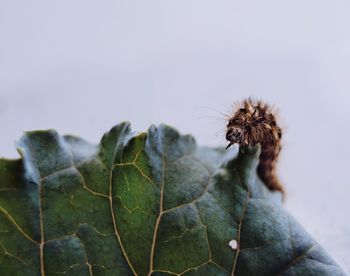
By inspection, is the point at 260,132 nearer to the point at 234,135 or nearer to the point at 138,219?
the point at 234,135

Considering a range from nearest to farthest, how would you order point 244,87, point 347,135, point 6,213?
1. point 6,213
2. point 347,135
3. point 244,87

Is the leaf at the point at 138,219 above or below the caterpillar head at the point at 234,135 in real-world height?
below

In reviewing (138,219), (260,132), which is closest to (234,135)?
(260,132)

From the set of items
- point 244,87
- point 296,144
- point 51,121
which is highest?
point 244,87

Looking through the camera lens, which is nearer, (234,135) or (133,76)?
(234,135)

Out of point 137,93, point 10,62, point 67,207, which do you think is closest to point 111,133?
point 67,207

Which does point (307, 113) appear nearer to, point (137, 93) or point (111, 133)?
point (137, 93)
